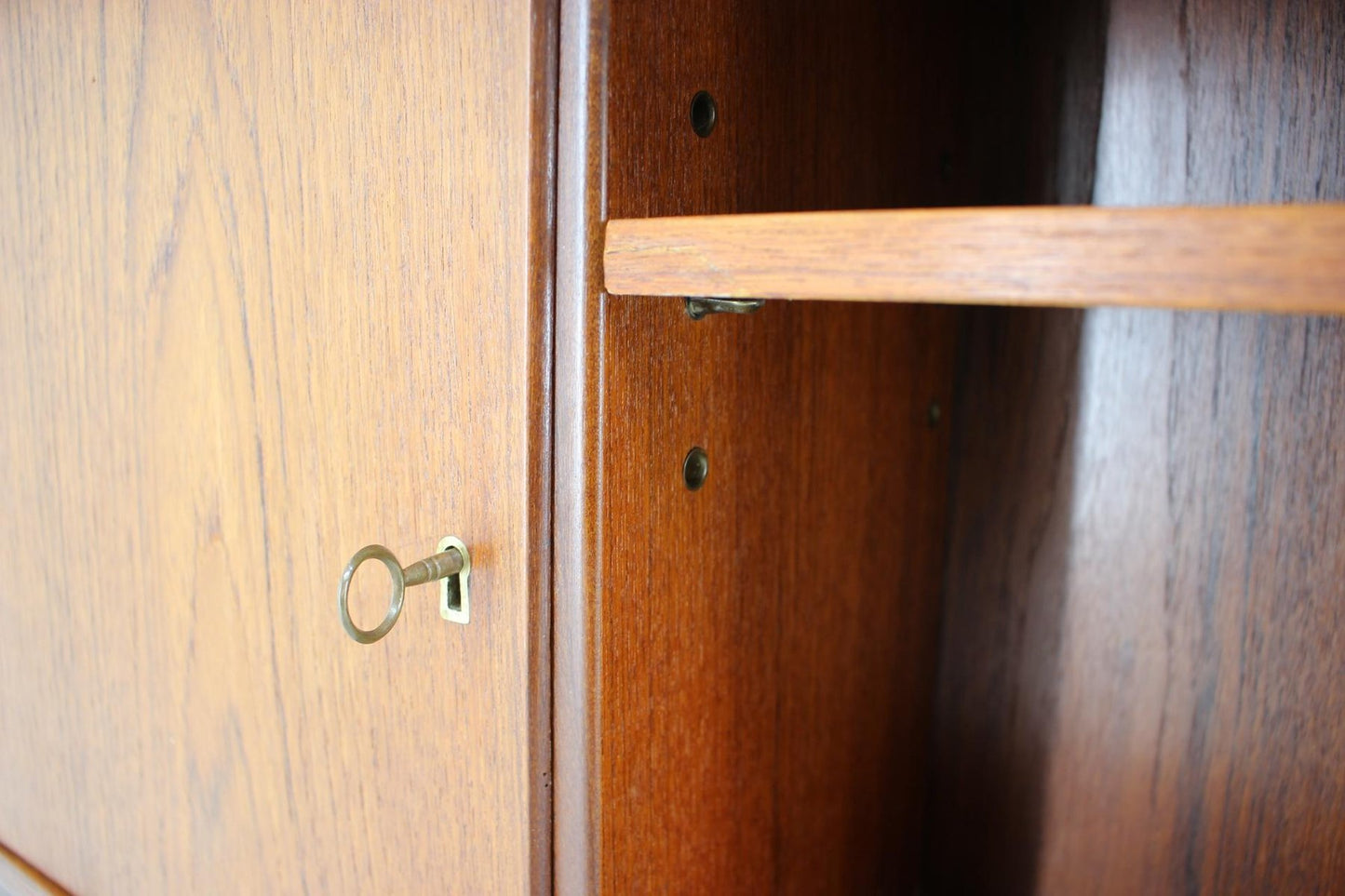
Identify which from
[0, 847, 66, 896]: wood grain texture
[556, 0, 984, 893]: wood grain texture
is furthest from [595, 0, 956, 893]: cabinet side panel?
[0, 847, 66, 896]: wood grain texture

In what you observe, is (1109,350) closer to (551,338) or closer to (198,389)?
(551,338)

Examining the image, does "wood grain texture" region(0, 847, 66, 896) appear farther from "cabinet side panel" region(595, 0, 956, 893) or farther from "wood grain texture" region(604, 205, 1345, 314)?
"wood grain texture" region(604, 205, 1345, 314)

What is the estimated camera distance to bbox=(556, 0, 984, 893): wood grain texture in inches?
13.6

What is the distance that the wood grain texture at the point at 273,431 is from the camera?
352 millimetres

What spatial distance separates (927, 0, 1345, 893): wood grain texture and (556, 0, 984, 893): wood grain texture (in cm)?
8

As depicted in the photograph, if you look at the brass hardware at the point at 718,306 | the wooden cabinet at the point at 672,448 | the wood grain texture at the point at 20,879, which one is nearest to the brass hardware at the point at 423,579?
the wooden cabinet at the point at 672,448

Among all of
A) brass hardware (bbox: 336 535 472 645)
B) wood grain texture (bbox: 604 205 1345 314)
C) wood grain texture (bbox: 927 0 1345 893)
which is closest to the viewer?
wood grain texture (bbox: 604 205 1345 314)

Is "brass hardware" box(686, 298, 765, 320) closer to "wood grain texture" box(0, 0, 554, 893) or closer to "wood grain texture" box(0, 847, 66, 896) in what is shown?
"wood grain texture" box(0, 0, 554, 893)

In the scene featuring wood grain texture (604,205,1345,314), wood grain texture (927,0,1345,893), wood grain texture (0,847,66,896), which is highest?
wood grain texture (604,205,1345,314)

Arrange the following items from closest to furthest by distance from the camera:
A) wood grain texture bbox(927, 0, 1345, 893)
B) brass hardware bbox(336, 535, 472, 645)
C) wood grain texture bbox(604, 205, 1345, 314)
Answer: wood grain texture bbox(604, 205, 1345, 314) → brass hardware bbox(336, 535, 472, 645) → wood grain texture bbox(927, 0, 1345, 893)

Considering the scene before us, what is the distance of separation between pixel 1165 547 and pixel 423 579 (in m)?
0.46

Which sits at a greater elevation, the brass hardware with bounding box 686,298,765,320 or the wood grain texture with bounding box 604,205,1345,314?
the wood grain texture with bounding box 604,205,1345,314

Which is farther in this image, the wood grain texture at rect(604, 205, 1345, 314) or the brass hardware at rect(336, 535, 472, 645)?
the brass hardware at rect(336, 535, 472, 645)

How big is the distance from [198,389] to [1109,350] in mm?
522
